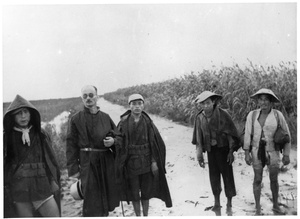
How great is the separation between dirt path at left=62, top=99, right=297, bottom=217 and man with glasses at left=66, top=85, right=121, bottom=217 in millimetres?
445

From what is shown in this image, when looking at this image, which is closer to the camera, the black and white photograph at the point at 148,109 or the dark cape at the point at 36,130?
the dark cape at the point at 36,130

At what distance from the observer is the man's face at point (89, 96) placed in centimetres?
378

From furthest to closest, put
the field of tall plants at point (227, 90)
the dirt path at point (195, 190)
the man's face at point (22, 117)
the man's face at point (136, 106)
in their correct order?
1. the field of tall plants at point (227, 90)
2. the dirt path at point (195, 190)
3. the man's face at point (136, 106)
4. the man's face at point (22, 117)

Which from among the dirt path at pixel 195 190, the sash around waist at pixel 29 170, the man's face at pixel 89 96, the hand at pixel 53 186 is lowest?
the dirt path at pixel 195 190

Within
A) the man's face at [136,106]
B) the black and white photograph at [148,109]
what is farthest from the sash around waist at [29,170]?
the man's face at [136,106]

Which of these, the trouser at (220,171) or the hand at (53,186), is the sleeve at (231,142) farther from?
the hand at (53,186)

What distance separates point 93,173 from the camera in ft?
12.5

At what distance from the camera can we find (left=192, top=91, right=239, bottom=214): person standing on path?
158 inches

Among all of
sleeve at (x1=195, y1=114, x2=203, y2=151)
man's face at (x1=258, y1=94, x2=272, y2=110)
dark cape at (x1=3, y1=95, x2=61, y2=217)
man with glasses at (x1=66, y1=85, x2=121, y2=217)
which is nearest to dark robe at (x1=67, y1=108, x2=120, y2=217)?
man with glasses at (x1=66, y1=85, x2=121, y2=217)

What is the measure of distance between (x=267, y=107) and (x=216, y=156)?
95cm

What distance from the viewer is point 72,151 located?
3744mm

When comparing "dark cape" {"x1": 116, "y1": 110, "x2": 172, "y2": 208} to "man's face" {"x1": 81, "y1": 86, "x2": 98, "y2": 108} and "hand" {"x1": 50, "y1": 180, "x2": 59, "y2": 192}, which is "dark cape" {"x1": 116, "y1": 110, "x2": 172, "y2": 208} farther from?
"hand" {"x1": 50, "y1": 180, "x2": 59, "y2": 192}

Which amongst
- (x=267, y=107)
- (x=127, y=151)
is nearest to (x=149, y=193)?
(x=127, y=151)

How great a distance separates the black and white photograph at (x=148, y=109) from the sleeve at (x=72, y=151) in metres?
0.02
